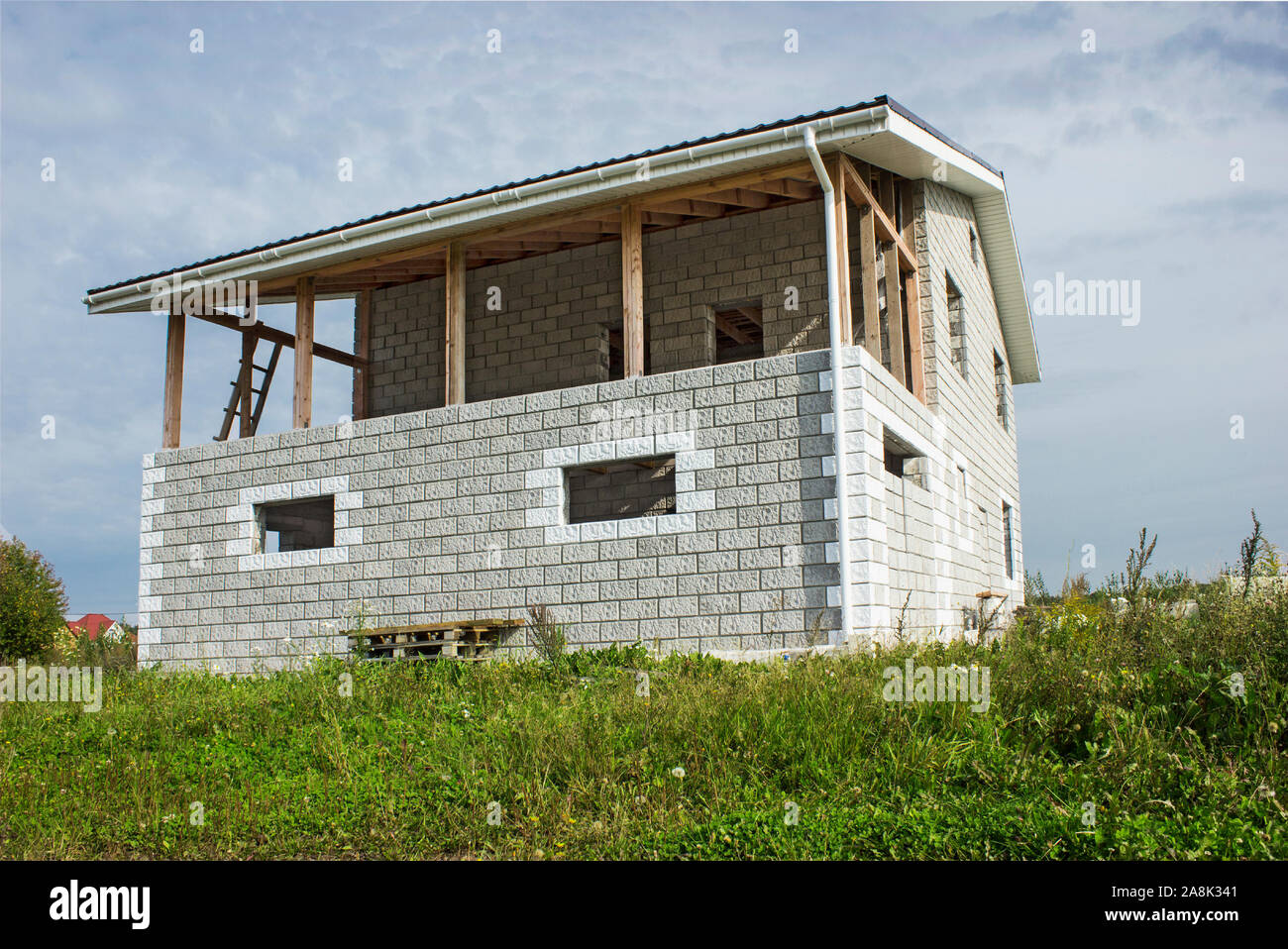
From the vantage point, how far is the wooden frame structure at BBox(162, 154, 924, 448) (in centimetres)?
1042

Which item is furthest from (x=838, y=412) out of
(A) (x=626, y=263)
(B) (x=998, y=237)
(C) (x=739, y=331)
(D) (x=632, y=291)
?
(B) (x=998, y=237)

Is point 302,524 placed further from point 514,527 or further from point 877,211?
point 877,211

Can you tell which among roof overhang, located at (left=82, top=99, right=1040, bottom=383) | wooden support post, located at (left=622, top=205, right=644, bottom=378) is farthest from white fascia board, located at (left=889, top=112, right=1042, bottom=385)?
wooden support post, located at (left=622, top=205, right=644, bottom=378)

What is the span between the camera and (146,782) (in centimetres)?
704

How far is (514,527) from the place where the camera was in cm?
1092

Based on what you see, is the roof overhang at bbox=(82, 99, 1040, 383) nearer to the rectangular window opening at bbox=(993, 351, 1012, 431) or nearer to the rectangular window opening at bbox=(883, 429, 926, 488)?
the rectangular window opening at bbox=(883, 429, 926, 488)

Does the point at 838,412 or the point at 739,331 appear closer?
the point at 838,412

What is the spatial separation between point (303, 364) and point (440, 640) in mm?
4377

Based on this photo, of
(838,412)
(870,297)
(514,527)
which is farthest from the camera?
(514,527)

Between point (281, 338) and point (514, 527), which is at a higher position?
point (281, 338)
